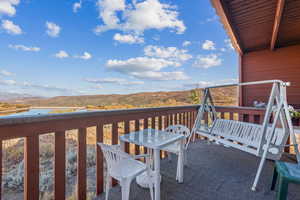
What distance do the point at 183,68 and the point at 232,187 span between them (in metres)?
8.69

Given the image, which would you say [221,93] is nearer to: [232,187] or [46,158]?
[232,187]

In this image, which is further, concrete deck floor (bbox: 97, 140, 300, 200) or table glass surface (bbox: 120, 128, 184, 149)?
concrete deck floor (bbox: 97, 140, 300, 200)

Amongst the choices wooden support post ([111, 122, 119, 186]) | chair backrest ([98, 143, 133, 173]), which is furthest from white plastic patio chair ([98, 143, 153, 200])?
wooden support post ([111, 122, 119, 186])

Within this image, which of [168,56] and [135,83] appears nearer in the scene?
[168,56]

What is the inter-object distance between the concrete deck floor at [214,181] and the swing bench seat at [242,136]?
334 mm

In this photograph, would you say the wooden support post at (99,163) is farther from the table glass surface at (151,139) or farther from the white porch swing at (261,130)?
the white porch swing at (261,130)

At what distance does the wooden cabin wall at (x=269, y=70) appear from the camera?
4.09 meters

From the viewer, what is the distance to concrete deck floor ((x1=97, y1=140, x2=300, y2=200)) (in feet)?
5.86

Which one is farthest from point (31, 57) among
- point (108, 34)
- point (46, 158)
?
point (108, 34)

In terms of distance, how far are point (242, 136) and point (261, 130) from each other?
760 millimetres

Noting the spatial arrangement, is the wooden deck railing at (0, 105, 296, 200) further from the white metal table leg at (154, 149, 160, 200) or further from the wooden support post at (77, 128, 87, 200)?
the white metal table leg at (154, 149, 160, 200)

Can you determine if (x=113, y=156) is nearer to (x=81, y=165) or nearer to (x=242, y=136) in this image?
(x=81, y=165)

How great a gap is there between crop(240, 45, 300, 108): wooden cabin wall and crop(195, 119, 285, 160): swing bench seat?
2246 mm

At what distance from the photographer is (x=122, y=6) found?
4980mm
